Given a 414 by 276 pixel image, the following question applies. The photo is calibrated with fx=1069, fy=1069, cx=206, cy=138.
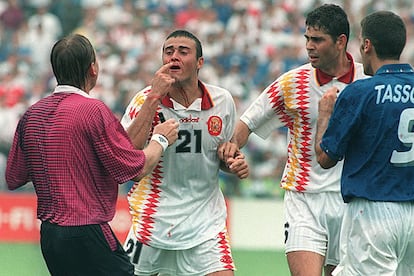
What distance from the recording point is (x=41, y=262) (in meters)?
13.3

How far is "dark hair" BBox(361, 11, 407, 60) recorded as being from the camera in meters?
6.91

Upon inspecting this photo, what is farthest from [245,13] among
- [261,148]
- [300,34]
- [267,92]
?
[267,92]

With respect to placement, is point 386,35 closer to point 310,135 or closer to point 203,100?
point 310,135

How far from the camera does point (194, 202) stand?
825cm

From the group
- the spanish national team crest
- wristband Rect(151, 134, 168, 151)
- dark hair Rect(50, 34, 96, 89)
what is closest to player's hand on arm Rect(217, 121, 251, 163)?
the spanish national team crest

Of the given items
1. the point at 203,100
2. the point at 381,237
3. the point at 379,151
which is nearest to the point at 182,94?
the point at 203,100

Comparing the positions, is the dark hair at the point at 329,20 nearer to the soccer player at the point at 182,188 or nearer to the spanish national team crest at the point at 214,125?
the soccer player at the point at 182,188

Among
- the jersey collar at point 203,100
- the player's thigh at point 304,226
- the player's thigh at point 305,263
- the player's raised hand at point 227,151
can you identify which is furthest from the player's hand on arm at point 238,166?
the player's thigh at point 305,263

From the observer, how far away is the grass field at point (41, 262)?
Answer: 12.7m

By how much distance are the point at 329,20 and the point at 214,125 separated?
1.21 meters

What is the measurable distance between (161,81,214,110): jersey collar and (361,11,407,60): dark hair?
1712 mm

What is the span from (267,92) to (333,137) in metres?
1.76

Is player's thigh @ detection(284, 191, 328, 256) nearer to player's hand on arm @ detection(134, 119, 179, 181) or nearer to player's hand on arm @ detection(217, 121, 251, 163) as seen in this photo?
player's hand on arm @ detection(217, 121, 251, 163)

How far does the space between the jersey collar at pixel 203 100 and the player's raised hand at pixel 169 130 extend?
2.17ft
